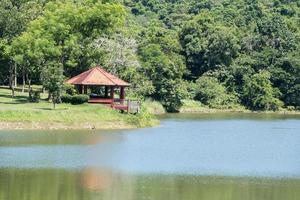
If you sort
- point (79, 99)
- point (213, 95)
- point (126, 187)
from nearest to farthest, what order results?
point (126, 187), point (79, 99), point (213, 95)

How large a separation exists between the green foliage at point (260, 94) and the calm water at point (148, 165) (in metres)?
39.4

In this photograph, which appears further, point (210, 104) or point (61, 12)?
point (210, 104)

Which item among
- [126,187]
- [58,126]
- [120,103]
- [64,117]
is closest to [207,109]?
[120,103]

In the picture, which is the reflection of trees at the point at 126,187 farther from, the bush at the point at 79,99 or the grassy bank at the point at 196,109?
the grassy bank at the point at 196,109

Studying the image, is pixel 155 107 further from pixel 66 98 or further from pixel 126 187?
pixel 126 187

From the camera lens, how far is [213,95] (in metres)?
99.3

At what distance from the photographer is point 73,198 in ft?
96.0

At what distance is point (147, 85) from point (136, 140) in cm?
3884

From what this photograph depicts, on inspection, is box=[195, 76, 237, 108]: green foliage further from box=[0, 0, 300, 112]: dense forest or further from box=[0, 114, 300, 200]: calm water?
box=[0, 114, 300, 200]: calm water

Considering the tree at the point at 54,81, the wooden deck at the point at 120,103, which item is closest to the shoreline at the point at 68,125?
the wooden deck at the point at 120,103

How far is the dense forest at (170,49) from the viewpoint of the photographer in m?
70.8

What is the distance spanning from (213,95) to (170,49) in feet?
26.7

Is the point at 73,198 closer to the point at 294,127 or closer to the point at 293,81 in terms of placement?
the point at 294,127

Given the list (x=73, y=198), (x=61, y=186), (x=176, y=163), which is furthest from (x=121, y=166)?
(x=73, y=198)
